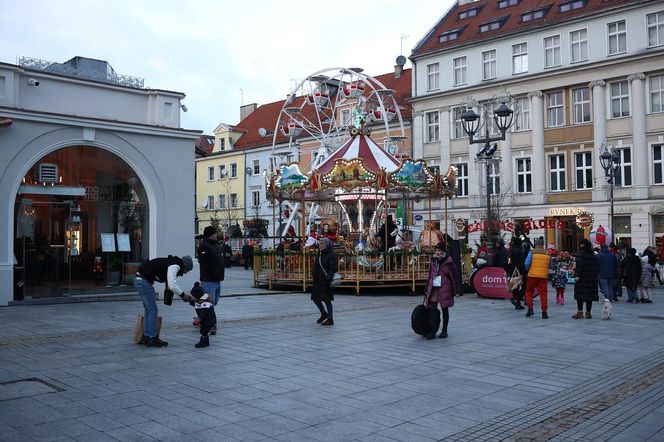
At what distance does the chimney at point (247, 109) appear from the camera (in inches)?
2729

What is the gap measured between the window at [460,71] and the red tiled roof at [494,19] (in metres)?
1.08

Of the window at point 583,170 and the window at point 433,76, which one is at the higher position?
the window at point 433,76

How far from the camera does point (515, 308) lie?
16500 millimetres

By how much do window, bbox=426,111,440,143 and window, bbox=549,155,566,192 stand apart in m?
8.77

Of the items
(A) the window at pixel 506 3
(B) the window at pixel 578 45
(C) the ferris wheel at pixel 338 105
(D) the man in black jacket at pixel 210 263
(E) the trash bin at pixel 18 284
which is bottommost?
(E) the trash bin at pixel 18 284

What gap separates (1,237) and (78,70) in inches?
210

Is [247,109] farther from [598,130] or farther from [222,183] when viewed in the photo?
[598,130]

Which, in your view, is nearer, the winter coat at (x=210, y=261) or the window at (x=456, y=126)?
the winter coat at (x=210, y=261)

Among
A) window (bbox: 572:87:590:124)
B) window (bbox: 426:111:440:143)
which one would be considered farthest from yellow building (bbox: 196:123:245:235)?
window (bbox: 572:87:590:124)

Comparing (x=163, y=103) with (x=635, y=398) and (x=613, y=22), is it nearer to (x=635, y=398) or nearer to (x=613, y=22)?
(x=635, y=398)

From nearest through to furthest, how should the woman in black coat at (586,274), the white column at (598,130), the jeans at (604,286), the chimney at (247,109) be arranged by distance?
the woman in black coat at (586,274), the jeans at (604,286), the white column at (598,130), the chimney at (247,109)

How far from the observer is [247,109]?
69.7 metres

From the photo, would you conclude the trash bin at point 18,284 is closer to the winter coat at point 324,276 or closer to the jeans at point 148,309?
the jeans at point 148,309

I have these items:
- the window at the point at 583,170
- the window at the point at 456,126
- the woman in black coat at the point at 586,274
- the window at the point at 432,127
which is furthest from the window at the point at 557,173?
the woman in black coat at the point at 586,274
